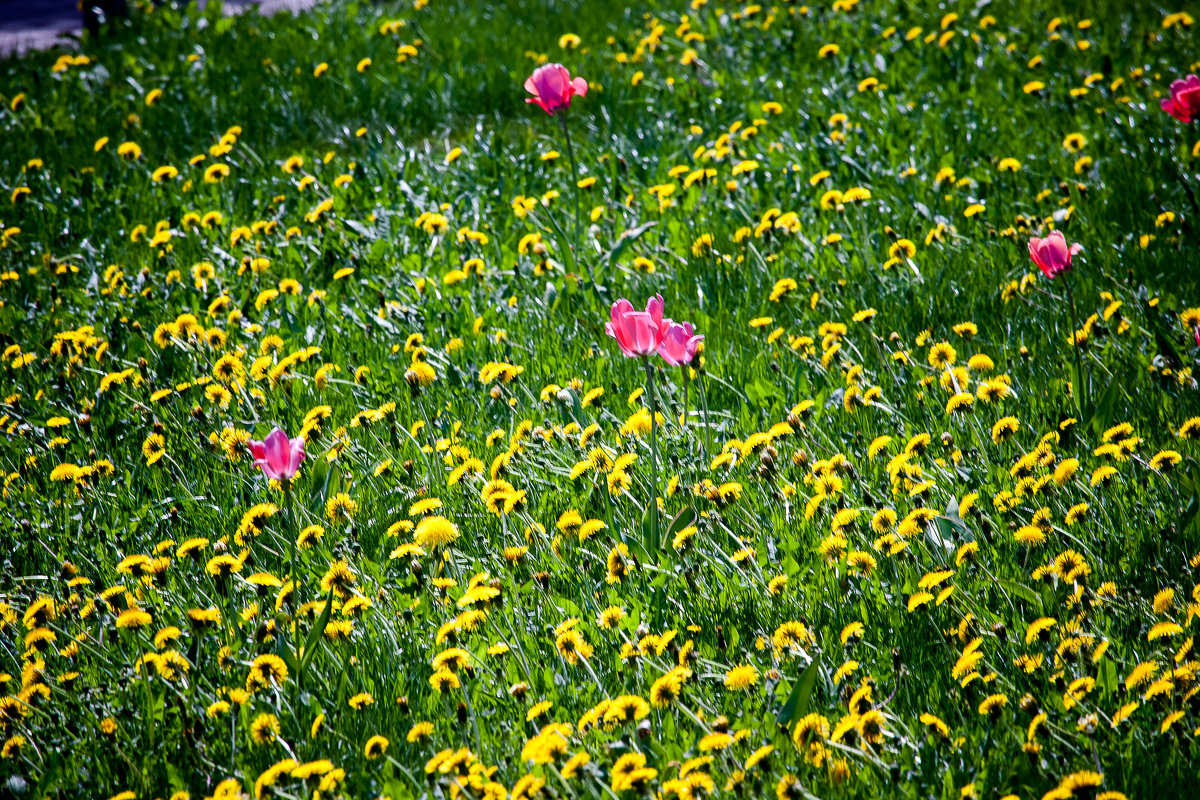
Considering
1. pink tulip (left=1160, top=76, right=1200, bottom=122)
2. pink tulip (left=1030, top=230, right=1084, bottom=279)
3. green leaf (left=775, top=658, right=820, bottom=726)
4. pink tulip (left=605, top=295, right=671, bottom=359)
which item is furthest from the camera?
pink tulip (left=1160, top=76, right=1200, bottom=122)

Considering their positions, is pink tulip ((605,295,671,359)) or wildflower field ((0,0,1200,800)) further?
pink tulip ((605,295,671,359))

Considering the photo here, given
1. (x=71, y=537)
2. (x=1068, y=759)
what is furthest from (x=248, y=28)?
(x=1068, y=759)

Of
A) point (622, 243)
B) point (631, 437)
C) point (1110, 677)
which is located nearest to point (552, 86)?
point (622, 243)

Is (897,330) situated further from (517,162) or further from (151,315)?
(151,315)

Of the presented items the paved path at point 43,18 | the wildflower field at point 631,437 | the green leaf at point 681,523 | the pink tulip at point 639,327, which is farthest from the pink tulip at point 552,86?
the paved path at point 43,18

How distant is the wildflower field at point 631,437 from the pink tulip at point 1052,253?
1 centimetres

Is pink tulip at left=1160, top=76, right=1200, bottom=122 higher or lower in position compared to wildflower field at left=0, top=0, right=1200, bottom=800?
higher

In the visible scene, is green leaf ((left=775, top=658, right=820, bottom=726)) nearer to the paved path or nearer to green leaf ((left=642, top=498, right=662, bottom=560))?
green leaf ((left=642, top=498, right=662, bottom=560))

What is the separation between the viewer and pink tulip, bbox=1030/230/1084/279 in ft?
8.43

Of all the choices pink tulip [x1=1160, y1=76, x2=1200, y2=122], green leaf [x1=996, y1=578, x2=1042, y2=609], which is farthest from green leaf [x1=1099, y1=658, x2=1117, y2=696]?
pink tulip [x1=1160, y1=76, x2=1200, y2=122]

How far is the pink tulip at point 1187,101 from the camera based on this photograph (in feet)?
9.80

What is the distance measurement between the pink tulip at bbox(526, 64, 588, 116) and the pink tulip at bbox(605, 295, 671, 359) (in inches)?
60.2

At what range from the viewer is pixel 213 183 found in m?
4.82

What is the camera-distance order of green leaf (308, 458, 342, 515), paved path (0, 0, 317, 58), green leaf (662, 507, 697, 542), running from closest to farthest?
green leaf (662, 507, 697, 542) → green leaf (308, 458, 342, 515) → paved path (0, 0, 317, 58)
